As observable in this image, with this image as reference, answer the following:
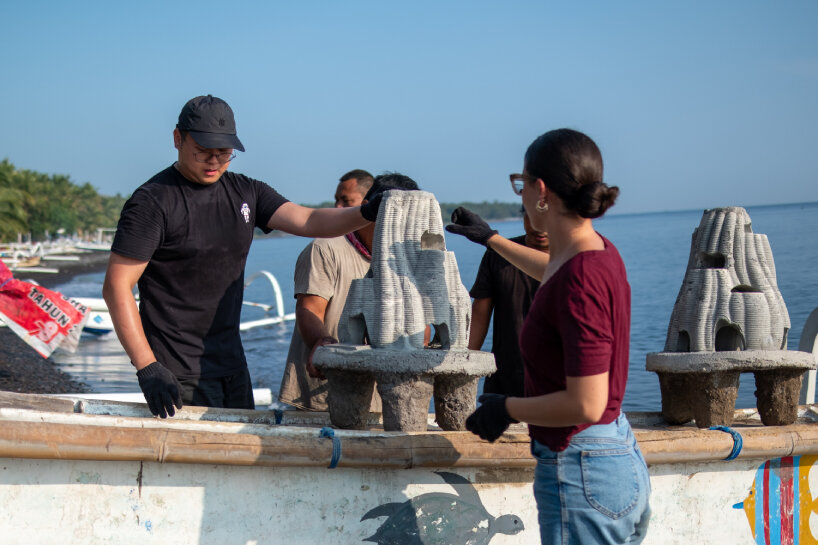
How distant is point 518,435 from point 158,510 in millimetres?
1596

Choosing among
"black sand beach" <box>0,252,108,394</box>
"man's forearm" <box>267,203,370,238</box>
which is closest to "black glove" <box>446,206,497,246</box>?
"man's forearm" <box>267,203,370,238</box>

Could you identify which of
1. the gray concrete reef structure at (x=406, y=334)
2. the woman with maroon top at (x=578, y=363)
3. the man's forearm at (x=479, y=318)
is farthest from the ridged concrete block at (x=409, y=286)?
the woman with maroon top at (x=578, y=363)

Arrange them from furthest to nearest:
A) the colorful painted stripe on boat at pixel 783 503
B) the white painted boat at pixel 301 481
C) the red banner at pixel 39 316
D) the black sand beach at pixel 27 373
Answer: the black sand beach at pixel 27 373 → the red banner at pixel 39 316 → the colorful painted stripe on boat at pixel 783 503 → the white painted boat at pixel 301 481

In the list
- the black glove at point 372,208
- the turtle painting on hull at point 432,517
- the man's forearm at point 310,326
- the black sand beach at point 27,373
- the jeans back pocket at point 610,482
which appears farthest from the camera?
the black sand beach at point 27,373

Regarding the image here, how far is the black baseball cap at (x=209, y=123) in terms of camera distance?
397 centimetres

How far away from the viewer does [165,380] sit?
376 centimetres

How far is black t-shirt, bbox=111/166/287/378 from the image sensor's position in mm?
4000

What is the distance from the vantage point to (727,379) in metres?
4.48

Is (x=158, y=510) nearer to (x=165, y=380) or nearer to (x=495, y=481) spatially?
(x=165, y=380)

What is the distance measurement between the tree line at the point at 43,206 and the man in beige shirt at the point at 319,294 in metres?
56.9

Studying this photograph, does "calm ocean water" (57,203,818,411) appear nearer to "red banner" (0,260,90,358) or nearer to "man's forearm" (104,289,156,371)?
"red banner" (0,260,90,358)

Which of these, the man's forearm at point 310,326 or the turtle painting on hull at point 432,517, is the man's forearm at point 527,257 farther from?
the man's forearm at point 310,326

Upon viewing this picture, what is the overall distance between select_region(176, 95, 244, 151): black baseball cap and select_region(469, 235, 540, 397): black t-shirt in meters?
1.66

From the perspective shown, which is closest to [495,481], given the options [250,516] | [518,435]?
[518,435]
